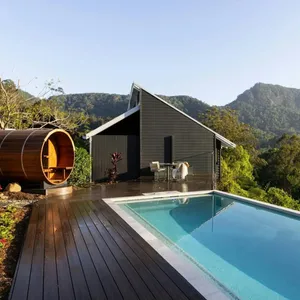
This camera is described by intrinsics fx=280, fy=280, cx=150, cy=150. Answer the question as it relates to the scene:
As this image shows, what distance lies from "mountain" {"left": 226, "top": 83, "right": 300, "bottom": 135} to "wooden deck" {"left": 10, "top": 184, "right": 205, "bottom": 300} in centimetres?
4339

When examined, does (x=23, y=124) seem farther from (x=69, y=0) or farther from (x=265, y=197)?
(x=265, y=197)

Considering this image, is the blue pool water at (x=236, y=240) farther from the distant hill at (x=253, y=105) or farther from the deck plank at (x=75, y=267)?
the distant hill at (x=253, y=105)

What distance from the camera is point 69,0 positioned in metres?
11.1

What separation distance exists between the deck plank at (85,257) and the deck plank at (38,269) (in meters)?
0.46

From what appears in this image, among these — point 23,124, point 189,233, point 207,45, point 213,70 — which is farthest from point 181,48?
point 189,233

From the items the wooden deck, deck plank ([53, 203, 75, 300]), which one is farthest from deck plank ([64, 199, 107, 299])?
deck plank ([53, 203, 75, 300])

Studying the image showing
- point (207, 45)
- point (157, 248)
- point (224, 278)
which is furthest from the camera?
point (207, 45)

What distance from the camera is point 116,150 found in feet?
40.4

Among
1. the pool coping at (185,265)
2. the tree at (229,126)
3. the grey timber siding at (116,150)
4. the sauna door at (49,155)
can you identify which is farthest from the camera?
the tree at (229,126)

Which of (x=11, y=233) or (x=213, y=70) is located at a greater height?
(x=213, y=70)

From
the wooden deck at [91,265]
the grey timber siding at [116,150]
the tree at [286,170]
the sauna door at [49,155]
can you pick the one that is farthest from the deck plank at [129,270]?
the tree at [286,170]

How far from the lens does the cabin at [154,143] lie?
40.0ft

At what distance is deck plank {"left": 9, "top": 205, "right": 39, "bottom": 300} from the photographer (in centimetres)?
268

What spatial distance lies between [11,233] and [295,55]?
16.3m
